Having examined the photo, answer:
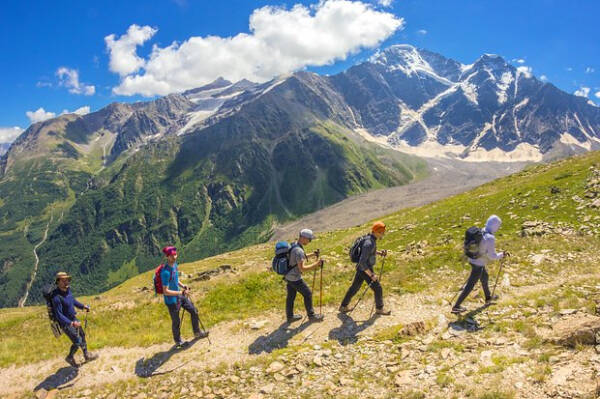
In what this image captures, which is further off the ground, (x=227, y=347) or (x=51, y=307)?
(x=51, y=307)

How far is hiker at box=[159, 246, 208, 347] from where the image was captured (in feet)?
44.7

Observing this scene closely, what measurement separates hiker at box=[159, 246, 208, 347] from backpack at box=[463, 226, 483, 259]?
11894 millimetres

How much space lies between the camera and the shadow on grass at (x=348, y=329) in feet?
42.7

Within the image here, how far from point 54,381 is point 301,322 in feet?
32.0

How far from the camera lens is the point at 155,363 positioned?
13.3 metres

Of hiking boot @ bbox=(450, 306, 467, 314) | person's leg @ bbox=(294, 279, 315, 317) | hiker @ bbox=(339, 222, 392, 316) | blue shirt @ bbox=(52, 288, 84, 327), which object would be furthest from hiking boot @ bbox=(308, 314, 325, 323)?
blue shirt @ bbox=(52, 288, 84, 327)

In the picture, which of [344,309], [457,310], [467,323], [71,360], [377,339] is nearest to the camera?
[377,339]

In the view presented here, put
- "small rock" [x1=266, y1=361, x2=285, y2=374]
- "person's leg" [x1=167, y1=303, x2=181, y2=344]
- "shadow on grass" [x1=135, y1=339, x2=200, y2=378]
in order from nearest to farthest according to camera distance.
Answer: "small rock" [x1=266, y1=361, x2=285, y2=374] < "shadow on grass" [x1=135, y1=339, x2=200, y2=378] < "person's leg" [x1=167, y1=303, x2=181, y2=344]

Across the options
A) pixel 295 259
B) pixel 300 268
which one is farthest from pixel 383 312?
pixel 295 259

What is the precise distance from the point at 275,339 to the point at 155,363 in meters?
4.79

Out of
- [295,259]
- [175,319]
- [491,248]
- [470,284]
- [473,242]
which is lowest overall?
[470,284]

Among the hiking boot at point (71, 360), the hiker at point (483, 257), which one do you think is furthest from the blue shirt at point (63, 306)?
the hiker at point (483, 257)

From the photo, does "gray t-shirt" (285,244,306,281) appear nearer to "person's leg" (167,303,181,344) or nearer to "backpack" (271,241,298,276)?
"backpack" (271,241,298,276)

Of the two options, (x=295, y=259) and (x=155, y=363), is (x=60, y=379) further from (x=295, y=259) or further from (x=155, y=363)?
(x=295, y=259)
